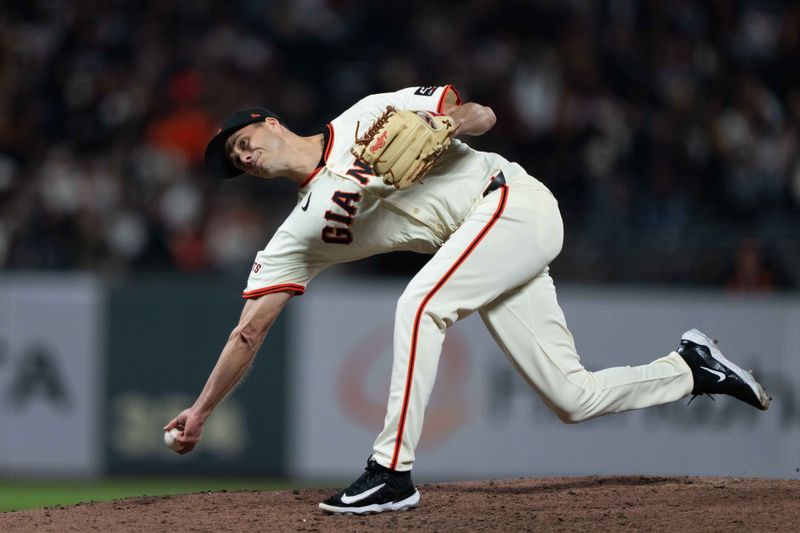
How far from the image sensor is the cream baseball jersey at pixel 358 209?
15.1 feet

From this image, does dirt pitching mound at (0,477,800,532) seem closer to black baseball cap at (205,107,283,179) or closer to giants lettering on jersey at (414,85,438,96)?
black baseball cap at (205,107,283,179)

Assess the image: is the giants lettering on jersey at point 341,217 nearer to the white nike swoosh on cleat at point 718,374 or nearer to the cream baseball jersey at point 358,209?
the cream baseball jersey at point 358,209

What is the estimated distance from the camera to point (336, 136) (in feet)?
15.5

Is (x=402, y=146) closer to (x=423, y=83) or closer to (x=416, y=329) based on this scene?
(x=416, y=329)

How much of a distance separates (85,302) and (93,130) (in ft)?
6.38

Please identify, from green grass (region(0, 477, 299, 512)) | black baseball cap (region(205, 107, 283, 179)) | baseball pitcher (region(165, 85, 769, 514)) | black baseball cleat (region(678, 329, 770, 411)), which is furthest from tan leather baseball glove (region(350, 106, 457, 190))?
green grass (region(0, 477, 299, 512))

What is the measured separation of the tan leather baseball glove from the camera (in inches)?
171

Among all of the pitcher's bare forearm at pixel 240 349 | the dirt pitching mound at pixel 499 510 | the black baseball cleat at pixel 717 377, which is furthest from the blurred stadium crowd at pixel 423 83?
the pitcher's bare forearm at pixel 240 349

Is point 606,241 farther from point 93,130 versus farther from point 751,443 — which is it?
point 93,130

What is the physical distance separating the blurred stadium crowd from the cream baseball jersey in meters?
4.27

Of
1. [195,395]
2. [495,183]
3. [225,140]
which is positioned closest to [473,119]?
[495,183]

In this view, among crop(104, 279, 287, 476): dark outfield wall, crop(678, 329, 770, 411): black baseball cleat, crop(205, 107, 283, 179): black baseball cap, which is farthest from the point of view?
crop(104, 279, 287, 476): dark outfield wall

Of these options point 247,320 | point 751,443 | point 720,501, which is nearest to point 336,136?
point 247,320

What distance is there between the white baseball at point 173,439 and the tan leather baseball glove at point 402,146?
4.19 ft
